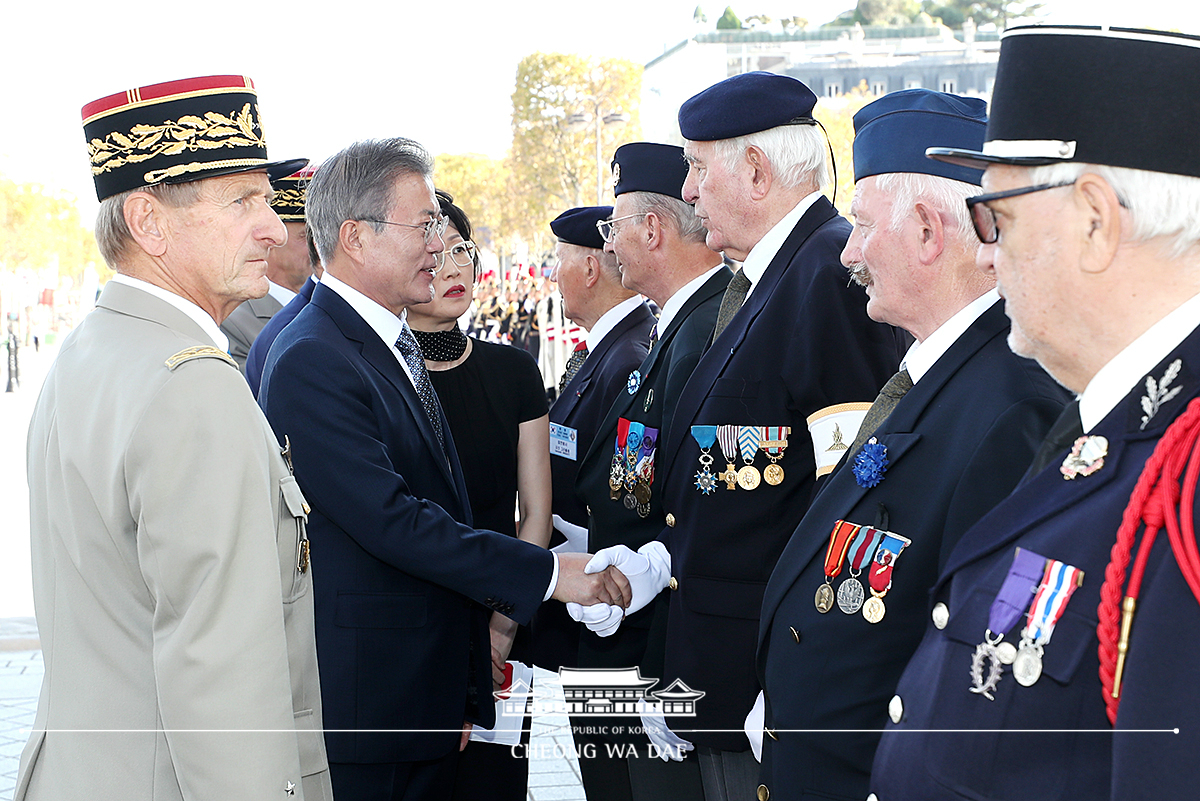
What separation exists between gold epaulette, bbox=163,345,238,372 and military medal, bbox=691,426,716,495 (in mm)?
1268

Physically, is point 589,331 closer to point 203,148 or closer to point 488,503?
point 488,503

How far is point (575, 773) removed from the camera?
4363 mm

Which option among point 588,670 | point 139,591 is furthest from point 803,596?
point 588,670

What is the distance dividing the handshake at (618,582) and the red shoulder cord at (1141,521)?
73.8 inches

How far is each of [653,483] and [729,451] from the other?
62 cm

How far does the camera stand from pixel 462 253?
4012mm

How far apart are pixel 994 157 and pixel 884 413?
0.81 meters

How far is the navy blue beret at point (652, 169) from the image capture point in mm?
3852

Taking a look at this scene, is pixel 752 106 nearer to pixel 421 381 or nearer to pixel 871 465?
pixel 421 381

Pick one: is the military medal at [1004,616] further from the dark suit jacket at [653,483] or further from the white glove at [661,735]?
the dark suit jacket at [653,483]

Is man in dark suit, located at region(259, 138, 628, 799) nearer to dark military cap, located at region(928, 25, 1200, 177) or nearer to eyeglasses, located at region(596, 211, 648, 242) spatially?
eyeglasses, located at region(596, 211, 648, 242)

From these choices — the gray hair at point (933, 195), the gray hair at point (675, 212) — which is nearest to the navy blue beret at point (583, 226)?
the gray hair at point (675, 212)

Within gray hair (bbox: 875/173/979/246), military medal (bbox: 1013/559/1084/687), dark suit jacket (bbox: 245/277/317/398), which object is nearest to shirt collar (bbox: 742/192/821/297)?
gray hair (bbox: 875/173/979/246)

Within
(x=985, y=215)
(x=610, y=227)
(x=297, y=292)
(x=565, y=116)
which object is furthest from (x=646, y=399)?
(x=565, y=116)
